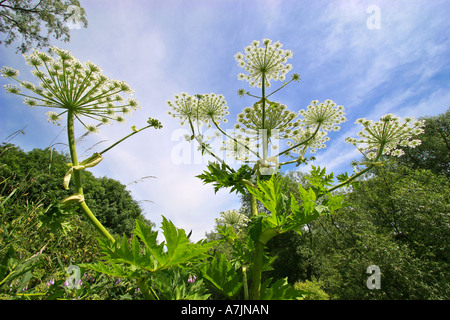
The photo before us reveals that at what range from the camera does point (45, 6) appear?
1187cm

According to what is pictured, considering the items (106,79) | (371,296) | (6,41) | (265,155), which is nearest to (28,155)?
(6,41)

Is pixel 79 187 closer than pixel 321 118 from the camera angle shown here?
Yes

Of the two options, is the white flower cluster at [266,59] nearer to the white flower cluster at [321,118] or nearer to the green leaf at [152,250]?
the white flower cluster at [321,118]

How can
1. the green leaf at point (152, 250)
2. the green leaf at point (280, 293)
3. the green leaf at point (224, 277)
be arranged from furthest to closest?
the green leaf at point (224, 277) → the green leaf at point (280, 293) → the green leaf at point (152, 250)

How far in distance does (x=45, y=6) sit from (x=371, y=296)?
84.6 ft

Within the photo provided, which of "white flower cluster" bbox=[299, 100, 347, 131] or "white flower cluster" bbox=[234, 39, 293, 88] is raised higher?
"white flower cluster" bbox=[234, 39, 293, 88]

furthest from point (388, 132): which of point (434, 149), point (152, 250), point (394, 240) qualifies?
point (434, 149)

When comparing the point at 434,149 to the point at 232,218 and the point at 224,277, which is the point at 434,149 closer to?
the point at 232,218

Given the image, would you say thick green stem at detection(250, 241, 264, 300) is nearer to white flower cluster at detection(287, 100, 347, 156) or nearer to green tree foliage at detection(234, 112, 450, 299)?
white flower cluster at detection(287, 100, 347, 156)

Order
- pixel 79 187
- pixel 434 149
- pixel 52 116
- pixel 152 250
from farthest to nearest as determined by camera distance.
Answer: pixel 434 149
pixel 52 116
pixel 79 187
pixel 152 250

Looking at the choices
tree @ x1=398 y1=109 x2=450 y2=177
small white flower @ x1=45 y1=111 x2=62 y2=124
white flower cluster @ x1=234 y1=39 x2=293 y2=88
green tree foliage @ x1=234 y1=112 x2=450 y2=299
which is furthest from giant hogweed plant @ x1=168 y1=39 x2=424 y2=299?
tree @ x1=398 y1=109 x2=450 y2=177

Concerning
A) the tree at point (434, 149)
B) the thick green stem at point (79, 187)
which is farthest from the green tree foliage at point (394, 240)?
the thick green stem at point (79, 187)
